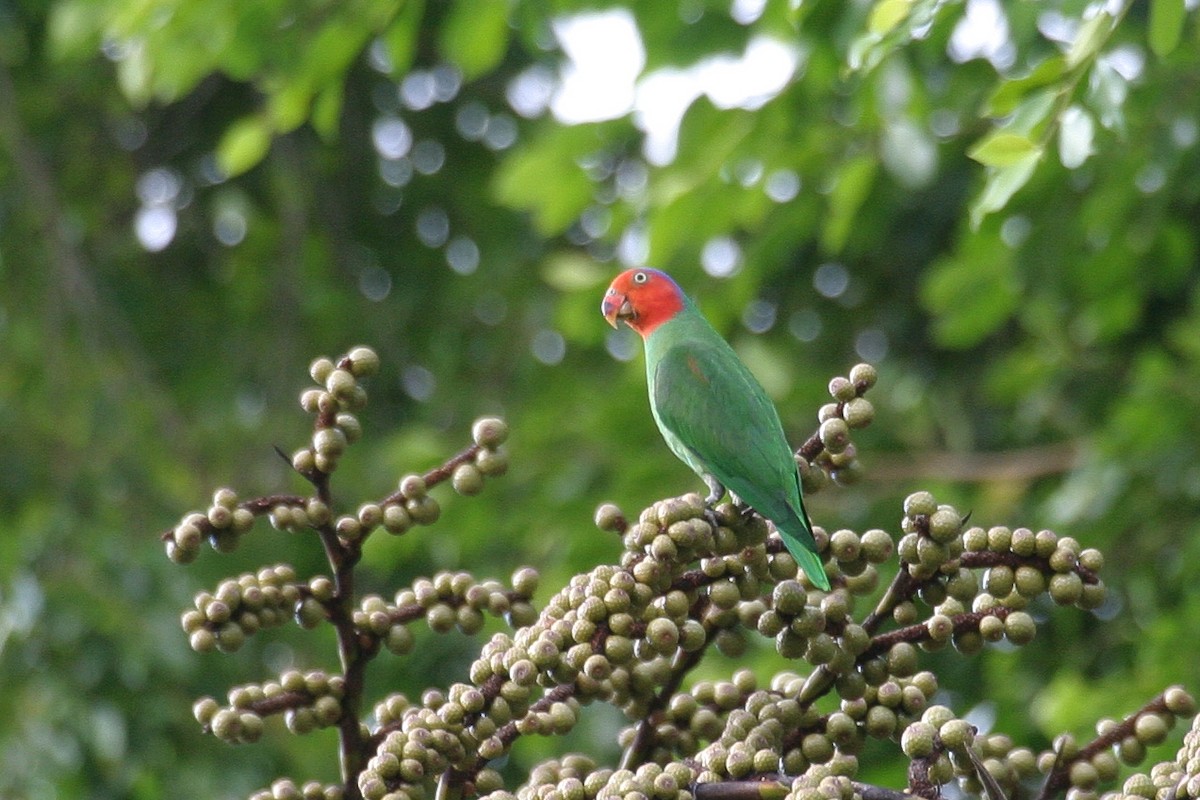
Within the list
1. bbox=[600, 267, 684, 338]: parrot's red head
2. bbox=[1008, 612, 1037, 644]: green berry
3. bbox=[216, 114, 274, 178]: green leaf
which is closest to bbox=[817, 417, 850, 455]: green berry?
bbox=[1008, 612, 1037, 644]: green berry

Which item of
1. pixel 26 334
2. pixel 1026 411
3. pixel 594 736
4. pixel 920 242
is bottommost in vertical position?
pixel 594 736

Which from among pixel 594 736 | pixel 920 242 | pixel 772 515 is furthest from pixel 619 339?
pixel 772 515

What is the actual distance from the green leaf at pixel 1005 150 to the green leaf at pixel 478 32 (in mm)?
1771

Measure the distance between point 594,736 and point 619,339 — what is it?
1711 millimetres

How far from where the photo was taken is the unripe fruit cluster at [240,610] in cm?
165

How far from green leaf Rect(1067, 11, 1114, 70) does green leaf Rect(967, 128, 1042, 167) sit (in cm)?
13

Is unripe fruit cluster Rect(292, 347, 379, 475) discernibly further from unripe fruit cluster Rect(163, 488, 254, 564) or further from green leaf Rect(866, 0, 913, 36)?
green leaf Rect(866, 0, 913, 36)

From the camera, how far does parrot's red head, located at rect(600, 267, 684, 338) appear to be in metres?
2.62

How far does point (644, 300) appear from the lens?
2.64 meters

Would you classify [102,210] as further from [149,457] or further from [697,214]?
[697,214]

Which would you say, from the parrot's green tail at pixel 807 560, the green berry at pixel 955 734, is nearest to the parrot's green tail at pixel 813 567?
the parrot's green tail at pixel 807 560

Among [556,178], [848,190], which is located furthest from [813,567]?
[556,178]

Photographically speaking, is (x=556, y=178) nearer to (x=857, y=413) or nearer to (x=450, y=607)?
(x=450, y=607)

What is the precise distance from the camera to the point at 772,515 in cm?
168
